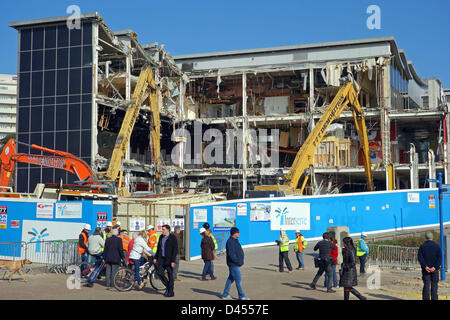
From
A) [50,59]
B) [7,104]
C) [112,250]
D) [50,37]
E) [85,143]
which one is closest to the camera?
[112,250]

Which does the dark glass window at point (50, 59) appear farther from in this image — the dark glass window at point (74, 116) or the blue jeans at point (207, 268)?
the blue jeans at point (207, 268)

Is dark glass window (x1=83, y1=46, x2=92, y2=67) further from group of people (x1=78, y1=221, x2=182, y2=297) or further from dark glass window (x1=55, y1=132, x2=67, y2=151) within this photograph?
group of people (x1=78, y1=221, x2=182, y2=297)

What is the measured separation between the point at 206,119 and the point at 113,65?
392 inches

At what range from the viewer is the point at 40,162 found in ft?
83.3

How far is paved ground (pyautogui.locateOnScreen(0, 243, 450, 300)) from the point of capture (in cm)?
1238

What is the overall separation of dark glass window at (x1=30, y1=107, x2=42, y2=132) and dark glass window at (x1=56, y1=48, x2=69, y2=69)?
359cm

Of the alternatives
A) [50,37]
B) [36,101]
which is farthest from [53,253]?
[50,37]

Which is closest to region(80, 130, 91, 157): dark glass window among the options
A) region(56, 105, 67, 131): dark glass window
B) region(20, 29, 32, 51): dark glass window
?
region(56, 105, 67, 131): dark glass window

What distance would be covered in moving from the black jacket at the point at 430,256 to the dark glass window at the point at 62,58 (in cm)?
3256

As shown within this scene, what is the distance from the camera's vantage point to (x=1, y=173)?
78.6 ft

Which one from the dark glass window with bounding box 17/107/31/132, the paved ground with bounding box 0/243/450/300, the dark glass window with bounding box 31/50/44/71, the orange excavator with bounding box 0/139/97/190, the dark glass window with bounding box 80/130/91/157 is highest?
the dark glass window with bounding box 31/50/44/71

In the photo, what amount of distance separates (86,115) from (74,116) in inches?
37.8

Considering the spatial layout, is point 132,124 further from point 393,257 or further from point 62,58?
point 393,257

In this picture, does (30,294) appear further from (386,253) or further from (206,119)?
(206,119)
